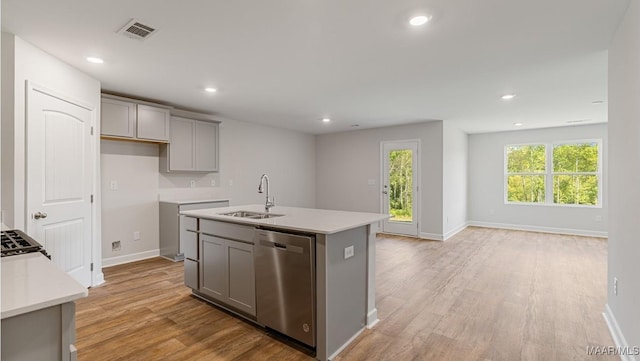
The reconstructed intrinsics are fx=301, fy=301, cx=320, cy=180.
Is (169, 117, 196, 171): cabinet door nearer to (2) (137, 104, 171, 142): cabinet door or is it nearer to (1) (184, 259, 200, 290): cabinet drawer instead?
(2) (137, 104, 171, 142): cabinet door

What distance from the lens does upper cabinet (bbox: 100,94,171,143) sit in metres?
3.79

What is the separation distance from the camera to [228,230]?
106 inches

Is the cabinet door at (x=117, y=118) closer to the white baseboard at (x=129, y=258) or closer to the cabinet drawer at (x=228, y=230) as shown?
the white baseboard at (x=129, y=258)

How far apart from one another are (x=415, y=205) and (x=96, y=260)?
5.33 metres

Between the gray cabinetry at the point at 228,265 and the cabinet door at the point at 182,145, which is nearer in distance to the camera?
the gray cabinetry at the point at 228,265

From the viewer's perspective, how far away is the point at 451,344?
2.29m

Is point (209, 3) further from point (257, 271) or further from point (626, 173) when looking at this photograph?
point (626, 173)

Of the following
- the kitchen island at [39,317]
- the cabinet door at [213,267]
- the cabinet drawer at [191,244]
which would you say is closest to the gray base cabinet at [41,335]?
the kitchen island at [39,317]

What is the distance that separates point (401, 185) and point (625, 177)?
445cm

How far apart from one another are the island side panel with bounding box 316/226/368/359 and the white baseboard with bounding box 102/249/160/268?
11.8 ft

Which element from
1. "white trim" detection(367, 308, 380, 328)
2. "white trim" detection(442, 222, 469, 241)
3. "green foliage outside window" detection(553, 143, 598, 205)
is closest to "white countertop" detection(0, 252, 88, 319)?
"white trim" detection(367, 308, 380, 328)

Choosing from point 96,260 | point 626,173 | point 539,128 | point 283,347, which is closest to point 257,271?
point 283,347

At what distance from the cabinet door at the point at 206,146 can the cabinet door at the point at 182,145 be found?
3.6 inches

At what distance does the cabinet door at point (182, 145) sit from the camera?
459cm
